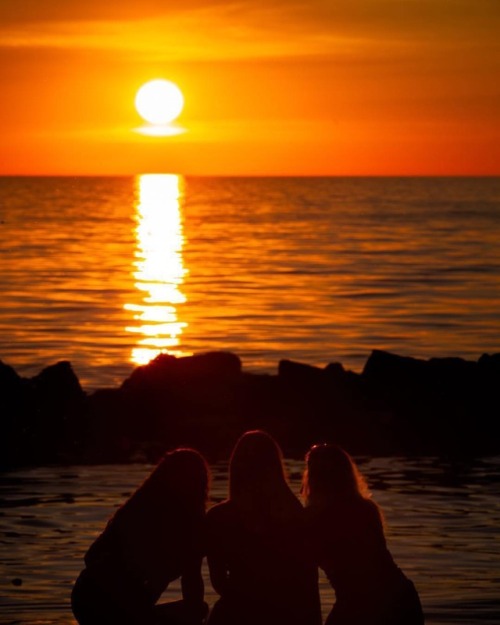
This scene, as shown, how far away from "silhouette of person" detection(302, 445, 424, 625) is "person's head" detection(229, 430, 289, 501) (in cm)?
24

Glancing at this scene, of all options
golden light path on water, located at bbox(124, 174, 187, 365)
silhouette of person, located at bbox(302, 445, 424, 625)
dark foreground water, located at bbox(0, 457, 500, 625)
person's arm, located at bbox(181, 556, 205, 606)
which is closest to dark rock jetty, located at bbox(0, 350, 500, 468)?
dark foreground water, located at bbox(0, 457, 500, 625)

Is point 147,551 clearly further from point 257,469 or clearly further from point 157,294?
point 157,294

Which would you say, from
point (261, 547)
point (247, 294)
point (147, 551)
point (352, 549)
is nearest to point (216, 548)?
point (261, 547)

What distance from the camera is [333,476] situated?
6.65 m

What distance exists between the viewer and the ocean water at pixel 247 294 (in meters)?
29.9

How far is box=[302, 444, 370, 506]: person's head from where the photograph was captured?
6656mm

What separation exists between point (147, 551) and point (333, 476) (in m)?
1.00

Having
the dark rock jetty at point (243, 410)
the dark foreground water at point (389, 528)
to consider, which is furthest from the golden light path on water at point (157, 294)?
the dark foreground water at point (389, 528)

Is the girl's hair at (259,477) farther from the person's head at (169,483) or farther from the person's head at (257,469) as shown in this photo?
the person's head at (169,483)

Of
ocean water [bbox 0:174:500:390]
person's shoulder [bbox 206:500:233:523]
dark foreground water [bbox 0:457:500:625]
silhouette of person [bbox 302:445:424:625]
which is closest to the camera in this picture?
silhouette of person [bbox 302:445:424:625]

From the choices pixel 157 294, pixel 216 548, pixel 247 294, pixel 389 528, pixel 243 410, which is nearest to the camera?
pixel 216 548

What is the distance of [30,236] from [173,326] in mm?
46352

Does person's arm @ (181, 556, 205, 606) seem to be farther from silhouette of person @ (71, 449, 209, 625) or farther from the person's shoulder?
the person's shoulder

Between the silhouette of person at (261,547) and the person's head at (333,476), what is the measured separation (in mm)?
168
